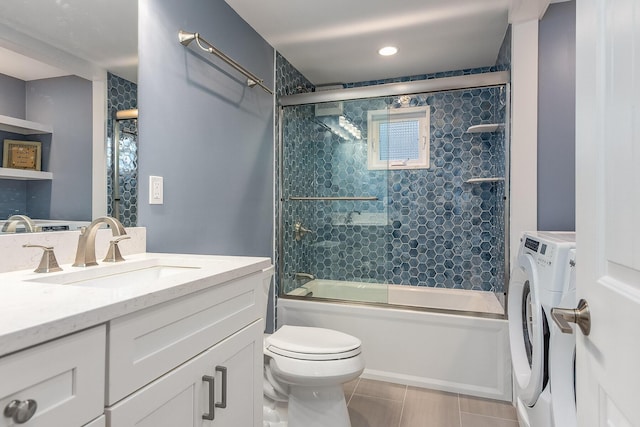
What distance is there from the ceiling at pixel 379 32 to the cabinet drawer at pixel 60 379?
2.02 m

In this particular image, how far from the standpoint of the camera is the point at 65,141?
1.20 meters

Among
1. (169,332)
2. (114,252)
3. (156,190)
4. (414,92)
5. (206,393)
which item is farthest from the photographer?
(414,92)

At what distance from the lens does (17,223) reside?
1.08 meters

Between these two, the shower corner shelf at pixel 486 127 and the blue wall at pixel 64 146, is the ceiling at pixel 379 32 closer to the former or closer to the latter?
the shower corner shelf at pixel 486 127

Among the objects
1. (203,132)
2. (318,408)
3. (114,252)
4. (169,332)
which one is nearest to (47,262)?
(114,252)

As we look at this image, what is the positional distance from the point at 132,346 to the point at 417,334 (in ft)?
6.48

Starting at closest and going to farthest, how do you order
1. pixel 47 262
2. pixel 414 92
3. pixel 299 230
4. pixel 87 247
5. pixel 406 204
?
pixel 47 262, pixel 87 247, pixel 414 92, pixel 299 230, pixel 406 204

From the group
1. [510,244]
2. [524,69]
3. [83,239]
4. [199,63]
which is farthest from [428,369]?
[199,63]

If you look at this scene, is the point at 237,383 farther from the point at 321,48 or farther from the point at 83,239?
the point at 321,48

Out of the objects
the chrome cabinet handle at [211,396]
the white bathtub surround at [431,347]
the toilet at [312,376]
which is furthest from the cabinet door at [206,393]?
the white bathtub surround at [431,347]

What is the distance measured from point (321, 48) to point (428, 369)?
91.3 inches

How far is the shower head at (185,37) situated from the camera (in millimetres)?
1699

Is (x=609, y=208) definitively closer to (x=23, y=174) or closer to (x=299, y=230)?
(x=23, y=174)

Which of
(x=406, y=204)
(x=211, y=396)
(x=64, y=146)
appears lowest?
(x=211, y=396)
